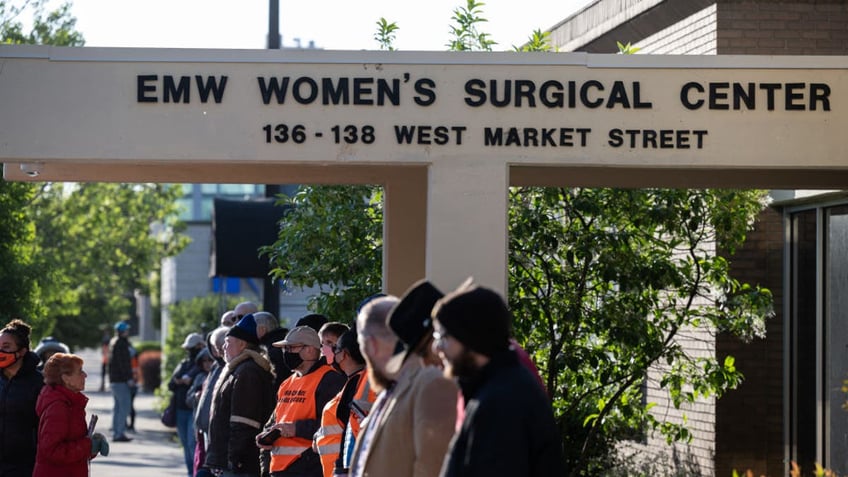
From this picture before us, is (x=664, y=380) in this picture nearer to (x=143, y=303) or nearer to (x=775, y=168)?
(x=775, y=168)

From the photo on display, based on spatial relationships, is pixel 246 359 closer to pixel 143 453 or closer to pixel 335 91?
pixel 335 91

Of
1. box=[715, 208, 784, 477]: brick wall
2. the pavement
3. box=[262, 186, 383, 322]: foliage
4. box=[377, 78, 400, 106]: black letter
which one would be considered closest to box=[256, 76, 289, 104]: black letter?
box=[377, 78, 400, 106]: black letter

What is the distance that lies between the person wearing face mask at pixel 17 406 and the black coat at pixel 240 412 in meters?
1.31

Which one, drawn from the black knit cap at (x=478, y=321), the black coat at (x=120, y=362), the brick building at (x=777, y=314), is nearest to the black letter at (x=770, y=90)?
the brick building at (x=777, y=314)

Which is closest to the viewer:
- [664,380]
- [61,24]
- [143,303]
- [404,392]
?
[404,392]

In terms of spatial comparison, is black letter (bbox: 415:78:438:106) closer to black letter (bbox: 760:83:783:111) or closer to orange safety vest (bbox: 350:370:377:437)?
black letter (bbox: 760:83:783:111)

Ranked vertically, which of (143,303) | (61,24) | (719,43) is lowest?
(143,303)

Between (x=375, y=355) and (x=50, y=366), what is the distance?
4.18m

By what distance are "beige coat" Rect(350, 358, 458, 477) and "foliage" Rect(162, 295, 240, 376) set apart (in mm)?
23295

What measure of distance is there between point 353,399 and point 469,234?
188 centimetres

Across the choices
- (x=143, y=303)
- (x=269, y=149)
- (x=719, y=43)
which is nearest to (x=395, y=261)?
(x=269, y=149)

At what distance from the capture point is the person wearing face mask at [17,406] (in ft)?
33.0

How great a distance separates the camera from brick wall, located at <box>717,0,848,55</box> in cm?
1364

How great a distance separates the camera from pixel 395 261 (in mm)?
11883
